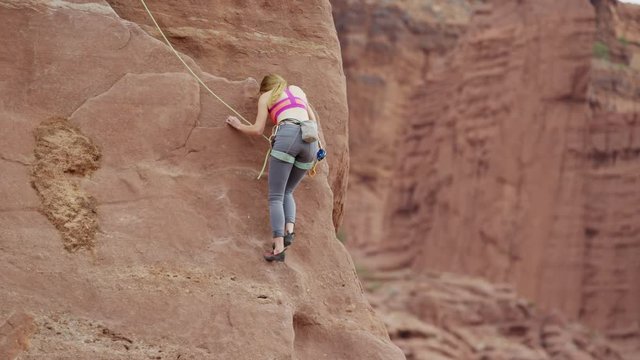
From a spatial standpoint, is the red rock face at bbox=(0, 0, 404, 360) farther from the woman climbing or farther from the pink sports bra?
the pink sports bra

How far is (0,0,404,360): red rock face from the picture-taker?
7473 millimetres

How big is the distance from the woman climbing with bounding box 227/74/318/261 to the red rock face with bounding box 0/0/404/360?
0.17 m

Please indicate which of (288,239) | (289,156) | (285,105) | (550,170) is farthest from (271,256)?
(550,170)

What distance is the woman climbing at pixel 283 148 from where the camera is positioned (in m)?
8.12

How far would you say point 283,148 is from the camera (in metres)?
8.17

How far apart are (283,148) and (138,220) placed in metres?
1.10

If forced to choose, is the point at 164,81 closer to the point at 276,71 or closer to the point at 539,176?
the point at 276,71

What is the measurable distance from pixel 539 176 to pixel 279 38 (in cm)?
2468

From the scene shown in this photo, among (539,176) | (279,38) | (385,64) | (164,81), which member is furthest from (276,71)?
(385,64)

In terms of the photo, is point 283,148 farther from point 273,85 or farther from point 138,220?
point 138,220

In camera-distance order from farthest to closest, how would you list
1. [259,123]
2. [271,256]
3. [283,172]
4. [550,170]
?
[550,170] → [259,123] → [283,172] → [271,256]

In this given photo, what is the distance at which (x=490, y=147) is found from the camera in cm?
3438

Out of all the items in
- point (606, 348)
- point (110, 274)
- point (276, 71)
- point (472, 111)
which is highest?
point (276, 71)

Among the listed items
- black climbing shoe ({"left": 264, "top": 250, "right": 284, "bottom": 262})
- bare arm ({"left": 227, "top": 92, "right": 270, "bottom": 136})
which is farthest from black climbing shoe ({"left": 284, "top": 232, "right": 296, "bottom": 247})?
bare arm ({"left": 227, "top": 92, "right": 270, "bottom": 136})
